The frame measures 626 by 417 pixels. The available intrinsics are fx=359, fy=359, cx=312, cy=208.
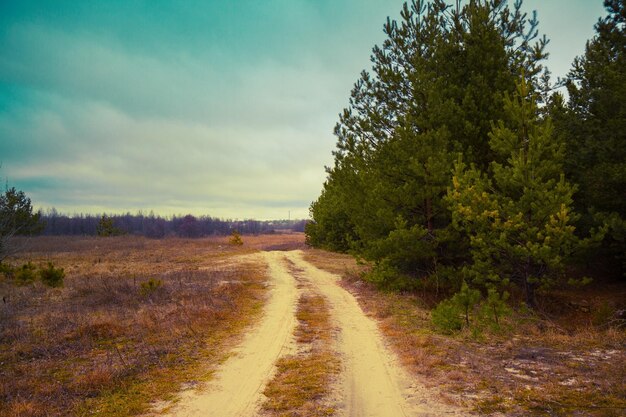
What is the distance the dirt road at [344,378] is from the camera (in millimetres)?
5750

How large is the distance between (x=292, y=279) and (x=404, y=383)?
49.7ft

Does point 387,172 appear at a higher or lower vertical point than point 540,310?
higher

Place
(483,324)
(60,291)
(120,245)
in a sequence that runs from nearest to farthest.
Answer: (483,324), (60,291), (120,245)

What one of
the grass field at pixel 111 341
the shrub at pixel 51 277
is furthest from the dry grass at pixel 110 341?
the shrub at pixel 51 277

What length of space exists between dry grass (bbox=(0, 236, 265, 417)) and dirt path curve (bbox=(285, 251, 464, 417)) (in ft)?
10.2

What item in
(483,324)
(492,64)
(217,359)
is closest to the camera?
(217,359)

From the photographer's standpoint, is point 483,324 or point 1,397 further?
point 483,324

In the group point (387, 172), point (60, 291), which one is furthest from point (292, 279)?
point (60, 291)

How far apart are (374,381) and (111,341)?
300 inches

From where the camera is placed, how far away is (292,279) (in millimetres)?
21562

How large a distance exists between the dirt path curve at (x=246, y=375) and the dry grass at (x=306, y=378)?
0.87ft

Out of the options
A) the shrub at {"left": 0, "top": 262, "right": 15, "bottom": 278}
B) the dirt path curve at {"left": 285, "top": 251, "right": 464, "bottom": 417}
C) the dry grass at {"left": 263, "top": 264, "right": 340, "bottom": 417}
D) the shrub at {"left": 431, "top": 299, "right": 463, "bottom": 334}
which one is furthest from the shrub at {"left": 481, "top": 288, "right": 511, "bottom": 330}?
the shrub at {"left": 0, "top": 262, "right": 15, "bottom": 278}

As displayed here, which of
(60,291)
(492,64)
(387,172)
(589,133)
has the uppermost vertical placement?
(492,64)

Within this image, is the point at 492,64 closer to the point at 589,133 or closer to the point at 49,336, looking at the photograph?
the point at 589,133
